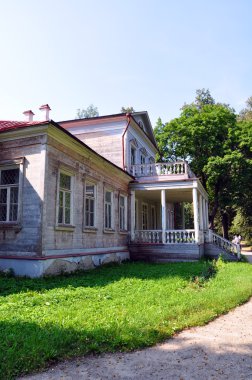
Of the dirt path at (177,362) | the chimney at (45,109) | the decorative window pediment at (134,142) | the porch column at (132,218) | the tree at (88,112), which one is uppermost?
the tree at (88,112)

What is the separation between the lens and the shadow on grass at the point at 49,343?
12.2 feet

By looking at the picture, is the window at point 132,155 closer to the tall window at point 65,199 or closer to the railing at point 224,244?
the railing at point 224,244

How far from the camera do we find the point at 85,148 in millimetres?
11773

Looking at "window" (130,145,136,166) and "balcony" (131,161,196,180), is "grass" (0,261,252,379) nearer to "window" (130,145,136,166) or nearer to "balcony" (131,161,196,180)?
"balcony" (131,161,196,180)

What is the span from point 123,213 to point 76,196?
566 cm

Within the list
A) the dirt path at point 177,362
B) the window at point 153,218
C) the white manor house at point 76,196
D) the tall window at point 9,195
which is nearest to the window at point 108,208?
the white manor house at point 76,196

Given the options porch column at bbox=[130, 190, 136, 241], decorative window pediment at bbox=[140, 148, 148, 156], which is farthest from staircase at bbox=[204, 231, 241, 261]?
decorative window pediment at bbox=[140, 148, 148, 156]

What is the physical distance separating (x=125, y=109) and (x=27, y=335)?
3775 cm

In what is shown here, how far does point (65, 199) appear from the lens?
35.8 feet

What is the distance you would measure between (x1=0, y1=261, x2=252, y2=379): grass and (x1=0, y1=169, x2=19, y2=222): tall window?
207 centimetres

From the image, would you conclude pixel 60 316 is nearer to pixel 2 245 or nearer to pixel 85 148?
pixel 2 245

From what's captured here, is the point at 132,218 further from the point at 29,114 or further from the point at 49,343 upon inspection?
the point at 49,343

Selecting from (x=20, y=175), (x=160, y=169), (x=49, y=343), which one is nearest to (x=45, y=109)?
(x=20, y=175)

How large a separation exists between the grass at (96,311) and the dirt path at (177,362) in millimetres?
221
